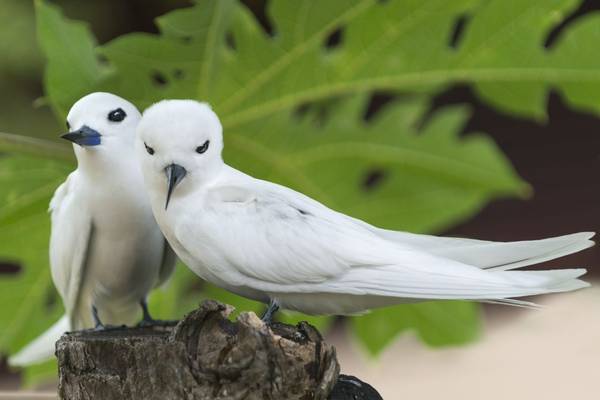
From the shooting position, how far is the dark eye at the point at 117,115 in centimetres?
74

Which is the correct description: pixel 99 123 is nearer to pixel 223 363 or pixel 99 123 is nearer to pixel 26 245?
pixel 223 363

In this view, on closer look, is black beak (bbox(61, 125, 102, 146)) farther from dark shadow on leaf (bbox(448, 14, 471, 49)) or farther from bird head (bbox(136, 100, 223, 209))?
dark shadow on leaf (bbox(448, 14, 471, 49))

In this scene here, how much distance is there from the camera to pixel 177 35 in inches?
38.8

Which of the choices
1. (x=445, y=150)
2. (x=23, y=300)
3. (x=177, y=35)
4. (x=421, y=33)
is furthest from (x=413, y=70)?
(x=23, y=300)

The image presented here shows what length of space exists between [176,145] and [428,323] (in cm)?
76

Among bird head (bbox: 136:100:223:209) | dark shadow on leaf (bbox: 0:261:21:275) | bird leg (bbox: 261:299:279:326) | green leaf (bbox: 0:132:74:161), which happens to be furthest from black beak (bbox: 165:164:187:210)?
dark shadow on leaf (bbox: 0:261:21:275)

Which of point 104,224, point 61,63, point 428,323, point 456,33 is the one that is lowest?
point 104,224

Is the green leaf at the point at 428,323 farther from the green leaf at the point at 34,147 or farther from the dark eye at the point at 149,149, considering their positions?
the dark eye at the point at 149,149

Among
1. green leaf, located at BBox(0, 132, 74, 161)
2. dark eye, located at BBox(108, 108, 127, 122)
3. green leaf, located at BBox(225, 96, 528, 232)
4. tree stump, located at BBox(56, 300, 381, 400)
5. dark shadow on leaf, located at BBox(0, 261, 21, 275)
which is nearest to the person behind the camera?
tree stump, located at BBox(56, 300, 381, 400)

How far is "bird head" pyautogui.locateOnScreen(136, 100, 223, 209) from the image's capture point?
652 mm

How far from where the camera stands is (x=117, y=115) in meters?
0.74

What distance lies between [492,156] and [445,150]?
66mm

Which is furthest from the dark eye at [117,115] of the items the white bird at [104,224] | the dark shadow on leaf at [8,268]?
the dark shadow on leaf at [8,268]

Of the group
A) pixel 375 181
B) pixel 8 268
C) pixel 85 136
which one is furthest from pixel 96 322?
pixel 8 268
